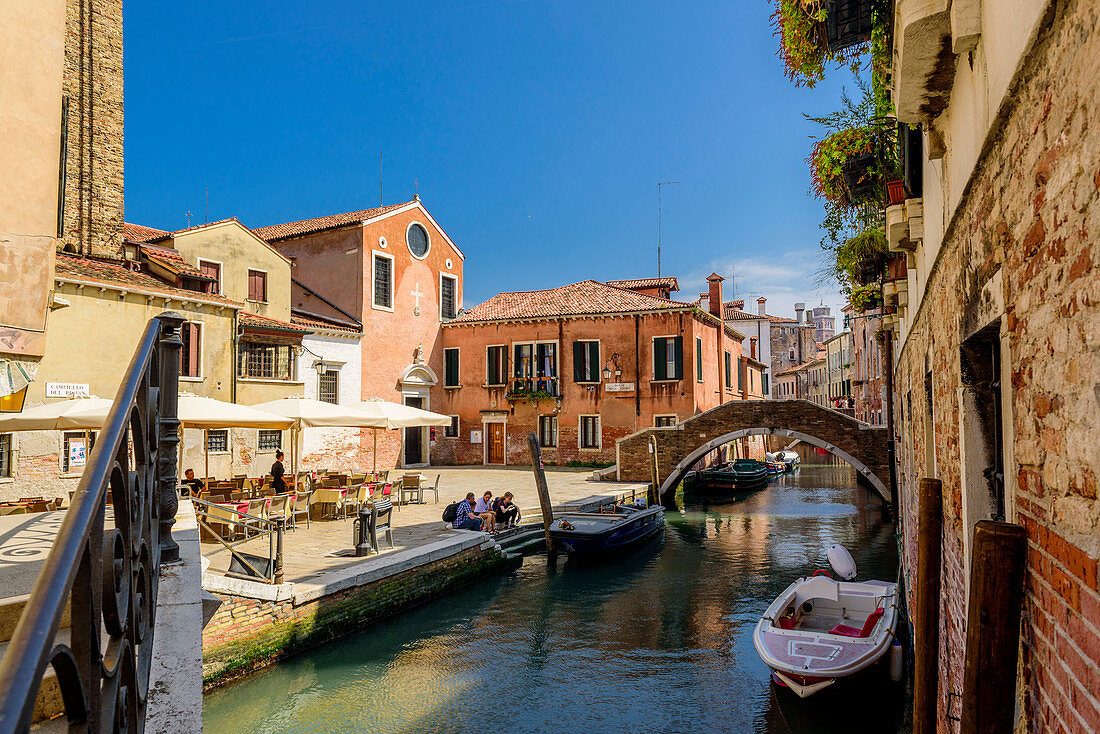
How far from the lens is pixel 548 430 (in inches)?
991

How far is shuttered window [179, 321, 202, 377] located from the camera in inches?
648

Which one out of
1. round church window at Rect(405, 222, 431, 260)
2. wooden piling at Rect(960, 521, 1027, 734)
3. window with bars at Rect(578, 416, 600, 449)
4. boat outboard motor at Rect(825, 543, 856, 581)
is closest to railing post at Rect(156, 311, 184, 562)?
wooden piling at Rect(960, 521, 1027, 734)

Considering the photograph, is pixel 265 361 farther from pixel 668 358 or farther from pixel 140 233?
pixel 668 358

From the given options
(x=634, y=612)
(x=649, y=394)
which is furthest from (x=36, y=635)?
(x=649, y=394)

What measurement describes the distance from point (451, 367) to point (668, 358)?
8.08 m

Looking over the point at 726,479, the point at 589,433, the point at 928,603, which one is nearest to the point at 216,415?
the point at 928,603

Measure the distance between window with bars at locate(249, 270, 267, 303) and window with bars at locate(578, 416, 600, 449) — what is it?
35.7 feet

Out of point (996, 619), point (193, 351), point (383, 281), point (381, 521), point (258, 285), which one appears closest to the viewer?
point (996, 619)

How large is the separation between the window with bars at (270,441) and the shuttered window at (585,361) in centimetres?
1002

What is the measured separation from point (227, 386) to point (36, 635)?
58.2ft

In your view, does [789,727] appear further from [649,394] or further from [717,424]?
[649,394]

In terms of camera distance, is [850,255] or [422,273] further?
[422,273]

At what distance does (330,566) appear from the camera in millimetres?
9445

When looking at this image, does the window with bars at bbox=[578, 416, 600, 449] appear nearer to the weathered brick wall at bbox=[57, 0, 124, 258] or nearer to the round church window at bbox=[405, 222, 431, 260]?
the round church window at bbox=[405, 222, 431, 260]
